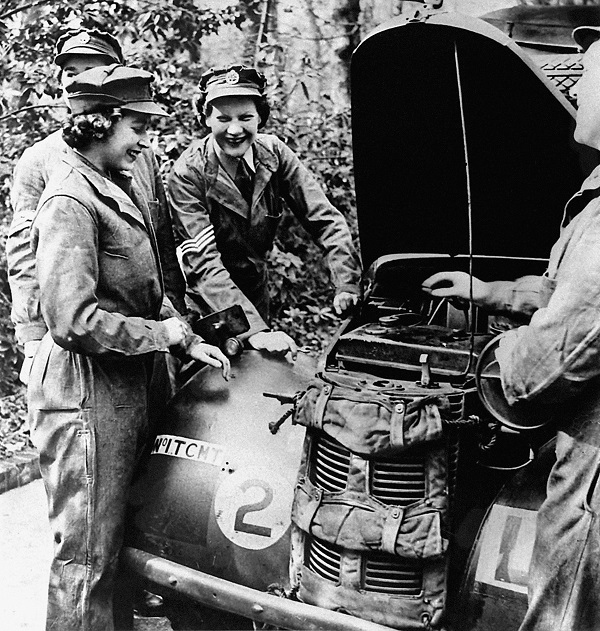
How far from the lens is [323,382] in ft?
9.16

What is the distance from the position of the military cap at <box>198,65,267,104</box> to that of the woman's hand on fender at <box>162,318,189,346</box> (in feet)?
4.42

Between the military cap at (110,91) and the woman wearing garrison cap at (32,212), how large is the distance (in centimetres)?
42

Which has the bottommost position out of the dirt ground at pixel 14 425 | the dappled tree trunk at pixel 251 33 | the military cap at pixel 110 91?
the dirt ground at pixel 14 425

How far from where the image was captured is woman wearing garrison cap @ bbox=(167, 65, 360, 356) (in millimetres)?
4078

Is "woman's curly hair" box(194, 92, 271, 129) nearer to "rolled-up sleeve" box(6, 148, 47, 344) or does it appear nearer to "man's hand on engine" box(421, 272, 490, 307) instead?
"rolled-up sleeve" box(6, 148, 47, 344)

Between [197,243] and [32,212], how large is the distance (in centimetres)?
80

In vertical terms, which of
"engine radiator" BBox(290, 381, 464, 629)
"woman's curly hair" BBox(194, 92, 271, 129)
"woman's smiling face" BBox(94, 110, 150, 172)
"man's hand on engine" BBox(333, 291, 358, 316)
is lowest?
"engine radiator" BBox(290, 381, 464, 629)

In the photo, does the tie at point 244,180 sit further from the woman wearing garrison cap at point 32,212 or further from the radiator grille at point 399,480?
the radiator grille at point 399,480

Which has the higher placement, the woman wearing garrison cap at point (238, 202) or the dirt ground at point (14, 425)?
the woman wearing garrison cap at point (238, 202)

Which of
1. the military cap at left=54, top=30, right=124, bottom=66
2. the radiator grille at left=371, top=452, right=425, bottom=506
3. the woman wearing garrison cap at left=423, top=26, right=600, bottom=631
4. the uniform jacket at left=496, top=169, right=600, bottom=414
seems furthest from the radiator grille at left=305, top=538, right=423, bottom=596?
the military cap at left=54, top=30, right=124, bottom=66

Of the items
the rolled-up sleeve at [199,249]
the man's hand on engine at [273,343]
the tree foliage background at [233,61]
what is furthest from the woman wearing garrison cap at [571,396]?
the tree foliage background at [233,61]

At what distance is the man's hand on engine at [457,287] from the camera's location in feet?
10.2

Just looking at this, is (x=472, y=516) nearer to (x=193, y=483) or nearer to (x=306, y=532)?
(x=306, y=532)

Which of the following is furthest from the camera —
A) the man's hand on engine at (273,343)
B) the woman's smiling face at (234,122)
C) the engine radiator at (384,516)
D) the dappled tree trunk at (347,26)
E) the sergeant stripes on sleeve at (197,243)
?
the dappled tree trunk at (347,26)
